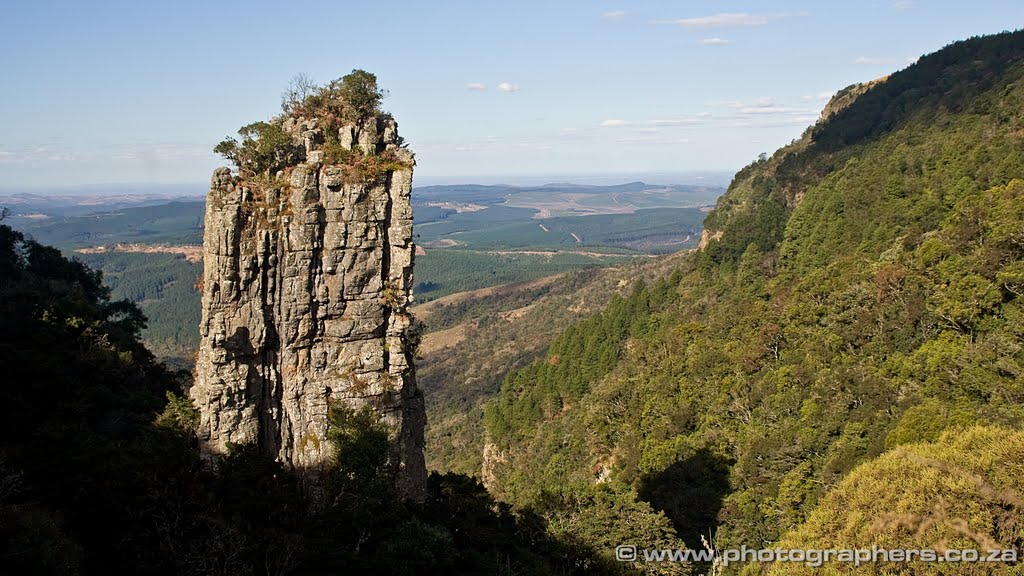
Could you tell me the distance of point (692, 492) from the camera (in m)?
31.2

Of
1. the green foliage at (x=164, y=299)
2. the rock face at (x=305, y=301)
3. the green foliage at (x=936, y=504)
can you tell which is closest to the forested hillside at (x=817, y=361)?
the green foliage at (x=936, y=504)

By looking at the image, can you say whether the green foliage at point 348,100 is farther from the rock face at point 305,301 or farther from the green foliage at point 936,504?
the green foliage at point 936,504

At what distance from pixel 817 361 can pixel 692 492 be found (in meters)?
9.73

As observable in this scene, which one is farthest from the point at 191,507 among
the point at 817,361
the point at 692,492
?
the point at 817,361

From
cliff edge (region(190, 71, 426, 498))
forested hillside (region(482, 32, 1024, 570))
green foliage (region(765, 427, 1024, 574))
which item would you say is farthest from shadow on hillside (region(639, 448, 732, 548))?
cliff edge (region(190, 71, 426, 498))

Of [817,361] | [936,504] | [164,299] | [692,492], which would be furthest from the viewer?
[164,299]

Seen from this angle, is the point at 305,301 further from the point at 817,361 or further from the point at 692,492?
the point at 817,361

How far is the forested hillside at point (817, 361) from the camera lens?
75.8ft

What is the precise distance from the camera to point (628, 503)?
24688 millimetres

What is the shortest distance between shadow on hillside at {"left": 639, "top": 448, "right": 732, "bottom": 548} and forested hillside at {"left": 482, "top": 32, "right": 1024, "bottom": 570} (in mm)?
107

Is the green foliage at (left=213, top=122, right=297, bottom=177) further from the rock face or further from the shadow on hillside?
the shadow on hillside

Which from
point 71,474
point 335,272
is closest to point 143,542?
point 71,474

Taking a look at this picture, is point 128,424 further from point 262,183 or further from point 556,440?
point 556,440

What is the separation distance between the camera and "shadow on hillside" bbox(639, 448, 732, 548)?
2973cm
